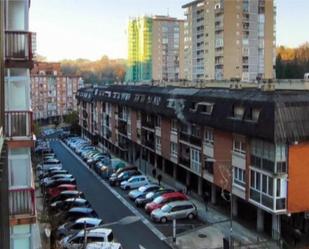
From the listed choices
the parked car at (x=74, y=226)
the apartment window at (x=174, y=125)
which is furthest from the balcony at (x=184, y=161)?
the parked car at (x=74, y=226)

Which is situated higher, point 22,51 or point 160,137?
point 22,51

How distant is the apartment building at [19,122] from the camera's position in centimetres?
1137

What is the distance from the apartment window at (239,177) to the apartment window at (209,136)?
3555 mm

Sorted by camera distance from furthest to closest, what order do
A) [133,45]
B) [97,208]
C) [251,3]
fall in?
1. [133,45]
2. [251,3]
3. [97,208]

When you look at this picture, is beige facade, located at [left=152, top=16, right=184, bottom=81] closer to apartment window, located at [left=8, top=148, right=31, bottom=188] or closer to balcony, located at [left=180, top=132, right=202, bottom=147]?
balcony, located at [left=180, top=132, right=202, bottom=147]

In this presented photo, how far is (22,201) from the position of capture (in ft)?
38.2

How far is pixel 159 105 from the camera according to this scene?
35406 mm

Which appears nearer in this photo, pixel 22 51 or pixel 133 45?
pixel 22 51

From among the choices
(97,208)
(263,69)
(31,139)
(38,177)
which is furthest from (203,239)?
(263,69)

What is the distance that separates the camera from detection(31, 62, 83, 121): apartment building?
89500 millimetres

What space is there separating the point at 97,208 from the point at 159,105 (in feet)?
32.2

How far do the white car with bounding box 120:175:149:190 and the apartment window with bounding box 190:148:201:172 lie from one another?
5842 millimetres

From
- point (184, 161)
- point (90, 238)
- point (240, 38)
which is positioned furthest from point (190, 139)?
point (240, 38)

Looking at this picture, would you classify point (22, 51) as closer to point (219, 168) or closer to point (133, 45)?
point (219, 168)
